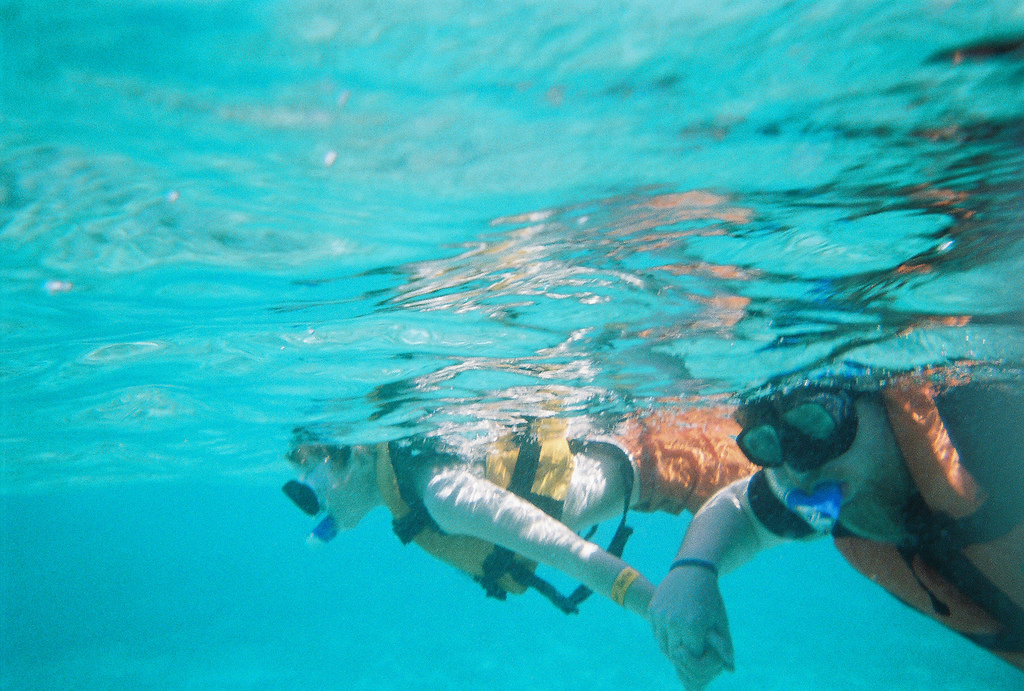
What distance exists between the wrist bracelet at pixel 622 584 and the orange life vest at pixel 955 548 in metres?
2.00

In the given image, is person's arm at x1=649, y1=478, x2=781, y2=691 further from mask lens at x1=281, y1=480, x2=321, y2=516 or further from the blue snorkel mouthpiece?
mask lens at x1=281, y1=480, x2=321, y2=516

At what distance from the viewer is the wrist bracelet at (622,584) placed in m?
4.00

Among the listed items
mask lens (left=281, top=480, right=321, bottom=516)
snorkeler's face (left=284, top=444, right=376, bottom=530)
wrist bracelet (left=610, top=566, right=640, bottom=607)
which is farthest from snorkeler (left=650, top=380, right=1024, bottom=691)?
mask lens (left=281, top=480, right=321, bottom=516)

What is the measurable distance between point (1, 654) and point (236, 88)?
6404cm

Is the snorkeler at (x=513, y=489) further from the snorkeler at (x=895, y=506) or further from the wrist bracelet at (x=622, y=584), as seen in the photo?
the snorkeler at (x=895, y=506)

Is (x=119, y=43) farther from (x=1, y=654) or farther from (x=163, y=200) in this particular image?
(x=1, y=654)

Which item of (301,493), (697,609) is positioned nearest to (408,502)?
(301,493)

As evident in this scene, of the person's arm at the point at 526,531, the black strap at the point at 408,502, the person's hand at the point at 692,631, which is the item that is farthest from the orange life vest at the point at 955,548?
the black strap at the point at 408,502

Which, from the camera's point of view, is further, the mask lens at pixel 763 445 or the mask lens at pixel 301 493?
the mask lens at pixel 301 493

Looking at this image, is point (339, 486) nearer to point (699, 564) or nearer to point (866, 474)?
point (699, 564)

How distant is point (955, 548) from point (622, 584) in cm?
219

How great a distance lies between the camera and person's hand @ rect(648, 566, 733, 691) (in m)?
3.43

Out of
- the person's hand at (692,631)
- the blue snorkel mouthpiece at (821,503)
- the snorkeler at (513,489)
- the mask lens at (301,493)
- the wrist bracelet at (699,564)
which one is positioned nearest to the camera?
the person's hand at (692,631)

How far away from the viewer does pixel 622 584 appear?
158 inches
